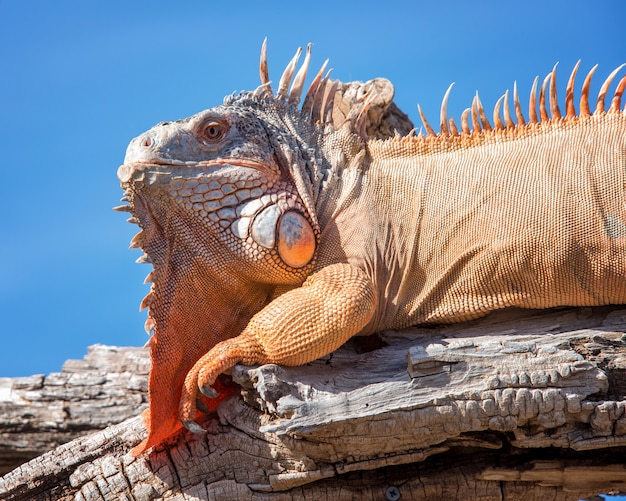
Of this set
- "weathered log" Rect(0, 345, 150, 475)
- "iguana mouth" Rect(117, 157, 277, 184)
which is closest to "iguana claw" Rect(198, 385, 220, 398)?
"iguana mouth" Rect(117, 157, 277, 184)

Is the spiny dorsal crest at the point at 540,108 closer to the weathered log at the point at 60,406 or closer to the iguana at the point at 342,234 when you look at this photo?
the iguana at the point at 342,234

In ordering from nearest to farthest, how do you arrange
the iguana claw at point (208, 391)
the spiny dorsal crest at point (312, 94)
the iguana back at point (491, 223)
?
the iguana claw at point (208, 391), the iguana back at point (491, 223), the spiny dorsal crest at point (312, 94)

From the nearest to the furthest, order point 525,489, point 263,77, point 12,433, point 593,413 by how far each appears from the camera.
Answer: point 593,413, point 525,489, point 263,77, point 12,433

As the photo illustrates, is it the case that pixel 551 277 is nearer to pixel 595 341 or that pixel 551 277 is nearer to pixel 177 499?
pixel 595 341

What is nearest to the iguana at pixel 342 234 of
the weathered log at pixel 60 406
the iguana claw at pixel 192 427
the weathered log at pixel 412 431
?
the iguana claw at pixel 192 427

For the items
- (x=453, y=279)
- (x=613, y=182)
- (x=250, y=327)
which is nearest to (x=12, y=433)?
(x=250, y=327)
